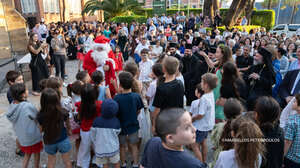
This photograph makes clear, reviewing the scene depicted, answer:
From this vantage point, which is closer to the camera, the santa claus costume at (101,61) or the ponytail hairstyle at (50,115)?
the ponytail hairstyle at (50,115)

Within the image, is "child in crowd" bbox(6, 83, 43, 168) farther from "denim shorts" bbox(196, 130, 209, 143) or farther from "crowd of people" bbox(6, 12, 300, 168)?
"denim shorts" bbox(196, 130, 209, 143)

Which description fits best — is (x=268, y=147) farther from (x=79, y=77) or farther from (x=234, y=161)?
(x=79, y=77)

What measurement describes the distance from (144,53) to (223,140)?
358 centimetres

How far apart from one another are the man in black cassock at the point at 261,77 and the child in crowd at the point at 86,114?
2.70m

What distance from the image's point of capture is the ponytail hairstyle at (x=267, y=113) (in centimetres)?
200

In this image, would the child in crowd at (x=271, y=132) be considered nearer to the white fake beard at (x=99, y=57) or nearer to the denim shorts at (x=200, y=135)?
the denim shorts at (x=200, y=135)

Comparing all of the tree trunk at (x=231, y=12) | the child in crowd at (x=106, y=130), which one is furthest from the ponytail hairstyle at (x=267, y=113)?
the tree trunk at (x=231, y=12)

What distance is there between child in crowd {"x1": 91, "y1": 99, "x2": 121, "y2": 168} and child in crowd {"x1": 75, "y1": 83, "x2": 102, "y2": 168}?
8.9 inches

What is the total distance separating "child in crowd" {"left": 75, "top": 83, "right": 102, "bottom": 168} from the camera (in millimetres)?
2715

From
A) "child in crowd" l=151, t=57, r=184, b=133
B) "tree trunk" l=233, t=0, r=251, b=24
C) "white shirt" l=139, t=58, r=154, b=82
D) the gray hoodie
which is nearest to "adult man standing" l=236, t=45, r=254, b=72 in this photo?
"white shirt" l=139, t=58, r=154, b=82

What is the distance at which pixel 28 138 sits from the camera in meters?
2.77

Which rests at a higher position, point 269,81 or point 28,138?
point 269,81

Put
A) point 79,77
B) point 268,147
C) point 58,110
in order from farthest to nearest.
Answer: point 79,77
point 58,110
point 268,147

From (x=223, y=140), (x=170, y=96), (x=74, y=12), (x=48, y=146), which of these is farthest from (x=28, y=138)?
(x=74, y=12)
